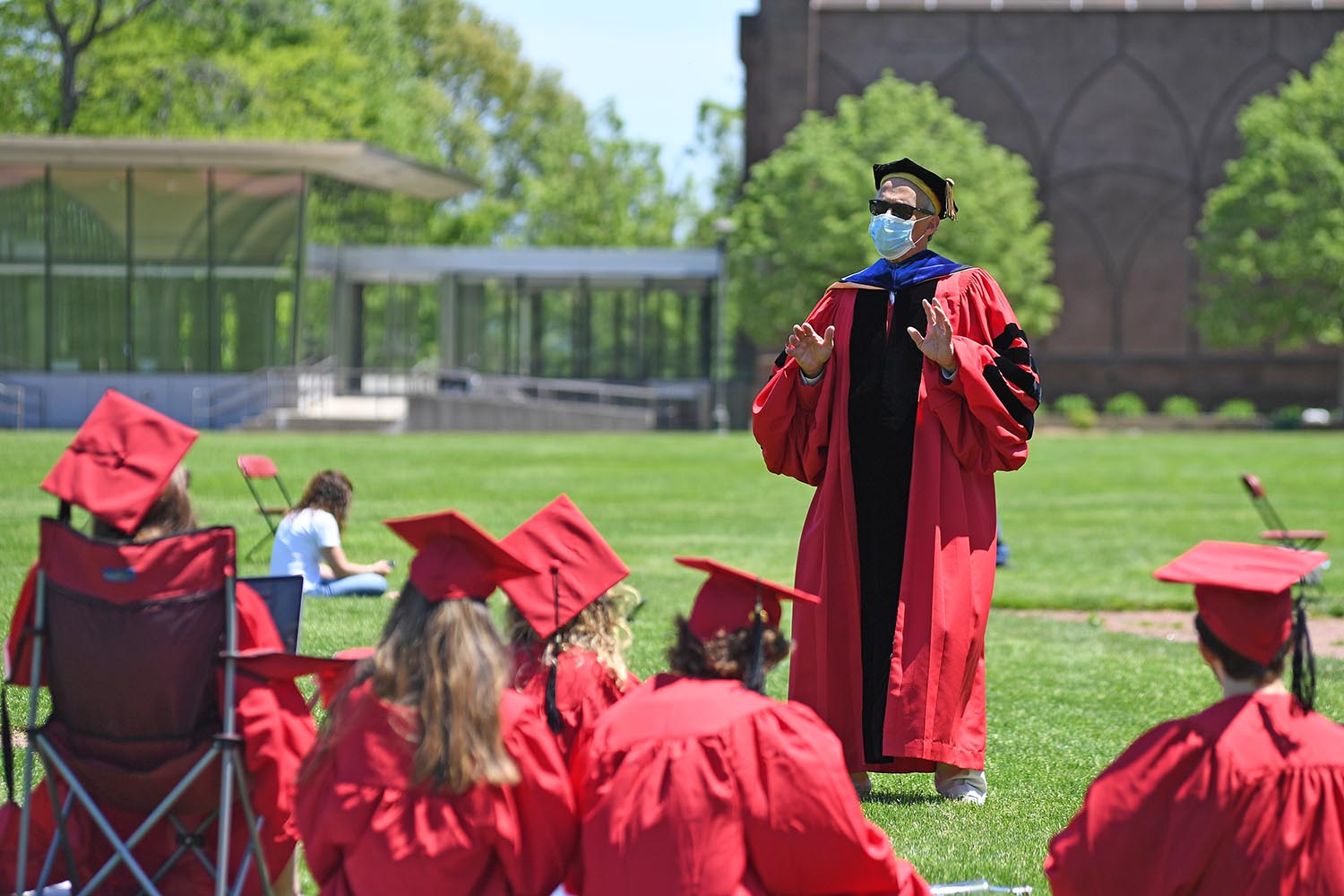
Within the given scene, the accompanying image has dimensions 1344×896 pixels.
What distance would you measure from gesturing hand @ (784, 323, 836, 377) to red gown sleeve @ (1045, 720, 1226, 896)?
8.64 feet

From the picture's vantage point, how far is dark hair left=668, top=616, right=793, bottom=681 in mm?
4070

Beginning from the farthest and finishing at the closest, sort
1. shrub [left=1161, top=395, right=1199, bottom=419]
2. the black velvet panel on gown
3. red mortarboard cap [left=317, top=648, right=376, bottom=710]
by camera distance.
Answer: shrub [left=1161, top=395, right=1199, bottom=419] < the black velvet panel on gown < red mortarboard cap [left=317, top=648, right=376, bottom=710]

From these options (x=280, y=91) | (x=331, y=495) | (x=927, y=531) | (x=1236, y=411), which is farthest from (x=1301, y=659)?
(x=1236, y=411)

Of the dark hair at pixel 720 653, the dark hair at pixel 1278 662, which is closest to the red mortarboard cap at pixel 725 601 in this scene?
the dark hair at pixel 720 653

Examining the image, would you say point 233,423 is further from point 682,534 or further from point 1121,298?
point 1121,298

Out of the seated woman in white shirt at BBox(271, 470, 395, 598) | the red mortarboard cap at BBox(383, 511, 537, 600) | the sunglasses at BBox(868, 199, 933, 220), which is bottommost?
the seated woman in white shirt at BBox(271, 470, 395, 598)

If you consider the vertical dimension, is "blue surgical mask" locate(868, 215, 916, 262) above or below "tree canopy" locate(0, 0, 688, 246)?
below

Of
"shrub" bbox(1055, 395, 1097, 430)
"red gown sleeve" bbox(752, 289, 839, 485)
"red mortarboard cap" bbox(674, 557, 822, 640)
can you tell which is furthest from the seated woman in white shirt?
"shrub" bbox(1055, 395, 1097, 430)

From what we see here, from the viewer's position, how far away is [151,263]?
1580 inches

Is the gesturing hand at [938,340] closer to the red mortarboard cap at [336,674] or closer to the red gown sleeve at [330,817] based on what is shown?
the red mortarboard cap at [336,674]

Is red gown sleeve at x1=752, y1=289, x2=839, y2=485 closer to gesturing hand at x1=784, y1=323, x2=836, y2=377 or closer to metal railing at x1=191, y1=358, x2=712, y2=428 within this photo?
gesturing hand at x1=784, y1=323, x2=836, y2=377

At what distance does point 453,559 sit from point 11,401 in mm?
37587

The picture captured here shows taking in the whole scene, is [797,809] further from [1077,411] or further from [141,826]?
[1077,411]

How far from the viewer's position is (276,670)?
4.38m
